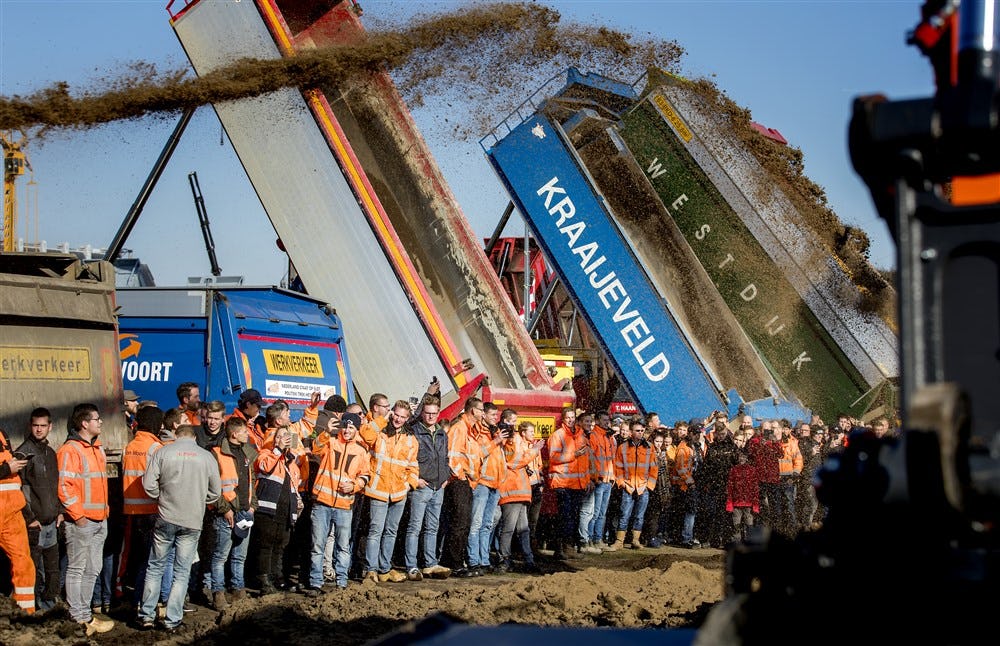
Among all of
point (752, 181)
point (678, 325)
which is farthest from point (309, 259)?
point (752, 181)

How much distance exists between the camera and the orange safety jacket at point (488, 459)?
42.5ft

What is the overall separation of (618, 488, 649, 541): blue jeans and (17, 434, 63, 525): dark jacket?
9.17m

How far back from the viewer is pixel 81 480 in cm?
868

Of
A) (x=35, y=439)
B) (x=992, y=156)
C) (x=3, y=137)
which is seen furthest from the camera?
(x=3, y=137)

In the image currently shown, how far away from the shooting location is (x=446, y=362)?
15055mm

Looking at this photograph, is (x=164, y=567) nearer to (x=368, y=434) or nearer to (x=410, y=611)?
(x=410, y=611)

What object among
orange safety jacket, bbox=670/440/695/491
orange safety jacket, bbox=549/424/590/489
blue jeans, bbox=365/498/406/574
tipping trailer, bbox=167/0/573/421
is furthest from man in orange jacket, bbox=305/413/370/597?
orange safety jacket, bbox=670/440/695/491

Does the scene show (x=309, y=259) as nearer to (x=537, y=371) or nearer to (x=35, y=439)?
(x=537, y=371)

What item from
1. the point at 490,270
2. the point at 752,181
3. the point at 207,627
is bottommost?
the point at 207,627

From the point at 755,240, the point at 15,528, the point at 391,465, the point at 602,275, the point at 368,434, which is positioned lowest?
the point at 15,528

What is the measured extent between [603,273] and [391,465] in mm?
8647

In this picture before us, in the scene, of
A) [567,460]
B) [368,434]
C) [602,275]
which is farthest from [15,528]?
[602,275]

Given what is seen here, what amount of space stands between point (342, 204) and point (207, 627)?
7039mm

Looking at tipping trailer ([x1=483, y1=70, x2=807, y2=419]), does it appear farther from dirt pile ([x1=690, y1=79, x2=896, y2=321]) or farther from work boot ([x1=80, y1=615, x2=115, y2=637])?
work boot ([x1=80, y1=615, x2=115, y2=637])
